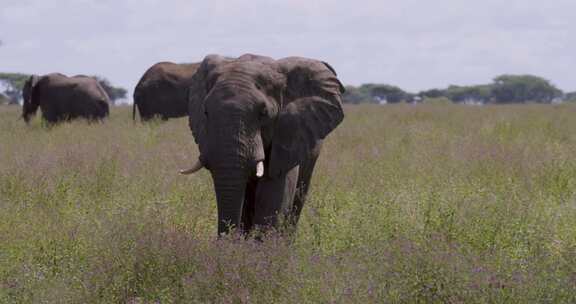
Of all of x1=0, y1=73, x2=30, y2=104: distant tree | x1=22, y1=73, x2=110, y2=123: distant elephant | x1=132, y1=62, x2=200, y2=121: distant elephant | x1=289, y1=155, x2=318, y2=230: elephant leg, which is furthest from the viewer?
x1=0, y1=73, x2=30, y2=104: distant tree

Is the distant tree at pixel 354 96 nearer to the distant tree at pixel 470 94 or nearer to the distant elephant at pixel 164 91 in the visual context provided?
the distant tree at pixel 470 94

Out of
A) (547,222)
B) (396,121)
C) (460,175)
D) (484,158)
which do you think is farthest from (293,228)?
(396,121)

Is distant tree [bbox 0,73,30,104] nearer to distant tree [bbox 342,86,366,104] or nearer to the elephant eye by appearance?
distant tree [bbox 342,86,366,104]

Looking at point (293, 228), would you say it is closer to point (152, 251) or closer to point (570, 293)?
point (152, 251)

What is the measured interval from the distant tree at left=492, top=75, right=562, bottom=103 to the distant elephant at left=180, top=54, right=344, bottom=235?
71595 mm

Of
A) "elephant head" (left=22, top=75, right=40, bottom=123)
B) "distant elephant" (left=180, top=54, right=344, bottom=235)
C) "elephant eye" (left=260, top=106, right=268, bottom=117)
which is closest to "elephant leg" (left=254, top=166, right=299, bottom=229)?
"distant elephant" (left=180, top=54, right=344, bottom=235)

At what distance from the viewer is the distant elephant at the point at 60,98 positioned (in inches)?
729

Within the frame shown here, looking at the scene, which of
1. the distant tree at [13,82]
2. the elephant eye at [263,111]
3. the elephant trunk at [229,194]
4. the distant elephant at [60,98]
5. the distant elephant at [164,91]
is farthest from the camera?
the distant tree at [13,82]

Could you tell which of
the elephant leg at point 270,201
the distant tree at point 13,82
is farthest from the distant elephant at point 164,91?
the distant tree at point 13,82

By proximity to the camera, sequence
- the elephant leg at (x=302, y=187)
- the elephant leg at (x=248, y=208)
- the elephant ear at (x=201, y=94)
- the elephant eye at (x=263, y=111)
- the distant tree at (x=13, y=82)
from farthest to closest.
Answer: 1. the distant tree at (x=13, y=82)
2. the elephant leg at (x=302, y=187)
3. the elephant leg at (x=248, y=208)
4. the elephant ear at (x=201, y=94)
5. the elephant eye at (x=263, y=111)

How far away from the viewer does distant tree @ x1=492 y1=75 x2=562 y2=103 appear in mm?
74875

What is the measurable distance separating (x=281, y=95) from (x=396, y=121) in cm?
1368

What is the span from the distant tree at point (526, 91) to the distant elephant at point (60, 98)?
60527 mm

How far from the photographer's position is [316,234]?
19.6 feet
